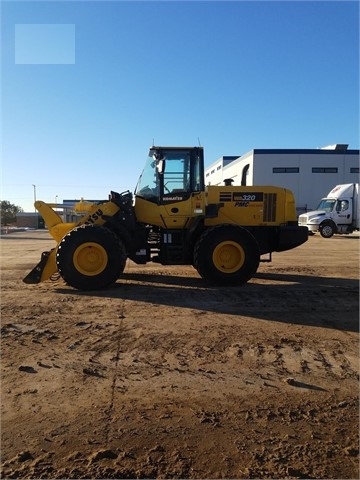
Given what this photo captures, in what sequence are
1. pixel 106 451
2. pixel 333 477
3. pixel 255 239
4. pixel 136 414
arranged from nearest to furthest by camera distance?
pixel 333 477
pixel 106 451
pixel 136 414
pixel 255 239

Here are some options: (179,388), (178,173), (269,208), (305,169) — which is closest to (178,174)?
(178,173)

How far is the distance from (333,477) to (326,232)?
27.5 meters

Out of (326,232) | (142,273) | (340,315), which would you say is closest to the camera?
(340,315)

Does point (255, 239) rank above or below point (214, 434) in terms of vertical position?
above

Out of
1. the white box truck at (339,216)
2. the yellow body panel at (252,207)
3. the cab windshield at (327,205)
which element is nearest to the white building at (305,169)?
the cab windshield at (327,205)

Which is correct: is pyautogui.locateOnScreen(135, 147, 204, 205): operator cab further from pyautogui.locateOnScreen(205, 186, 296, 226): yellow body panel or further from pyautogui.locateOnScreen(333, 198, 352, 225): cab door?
pyautogui.locateOnScreen(333, 198, 352, 225): cab door

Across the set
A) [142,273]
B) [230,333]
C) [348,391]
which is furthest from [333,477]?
[142,273]

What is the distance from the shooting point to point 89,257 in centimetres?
885

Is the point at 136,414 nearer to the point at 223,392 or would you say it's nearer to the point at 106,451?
the point at 106,451

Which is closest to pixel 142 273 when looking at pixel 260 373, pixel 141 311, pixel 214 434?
pixel 141 311

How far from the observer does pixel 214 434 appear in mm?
3309

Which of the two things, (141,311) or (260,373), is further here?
(141,311)

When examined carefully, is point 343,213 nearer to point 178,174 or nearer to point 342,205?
point 342,205

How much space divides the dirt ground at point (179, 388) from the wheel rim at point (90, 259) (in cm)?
109
